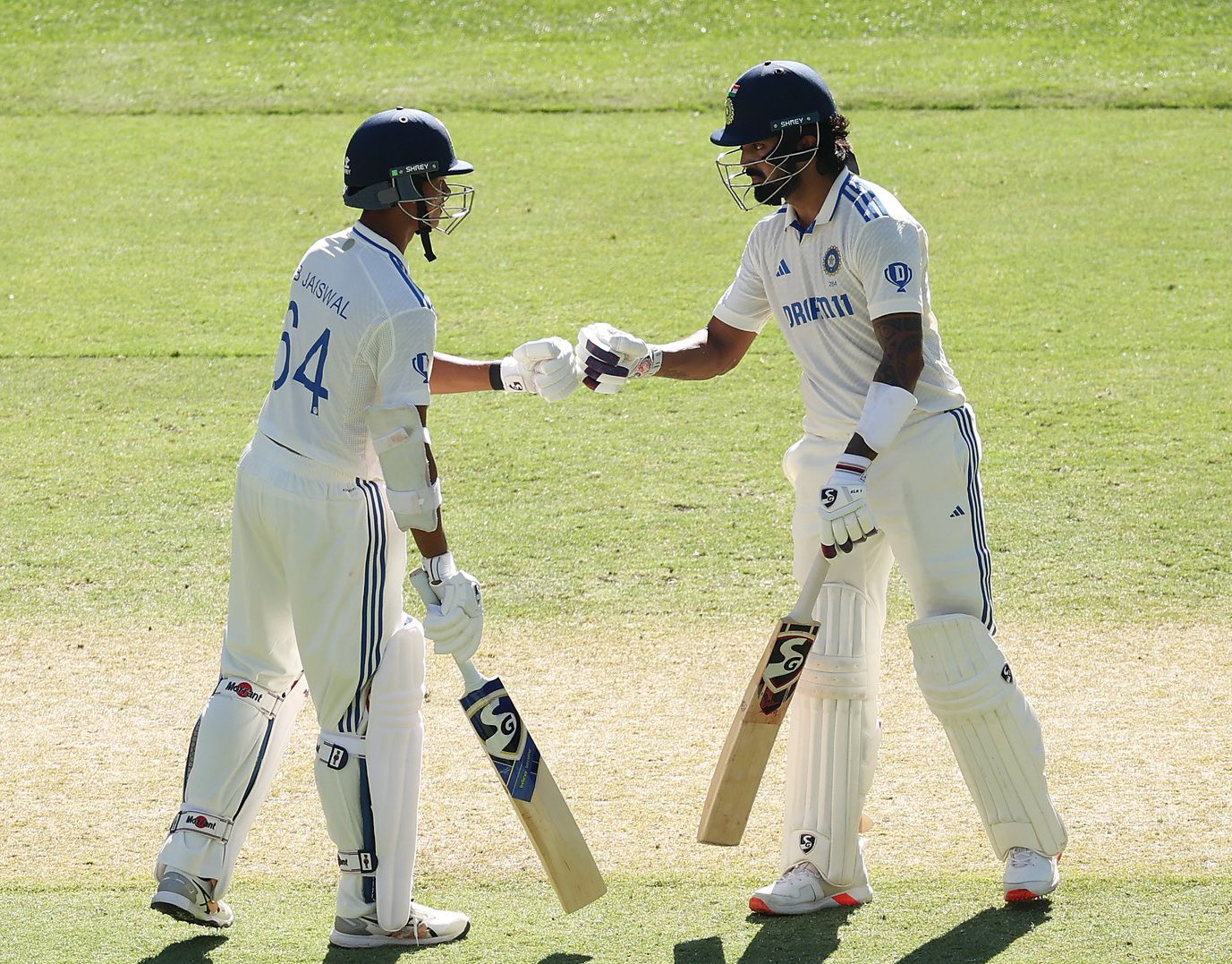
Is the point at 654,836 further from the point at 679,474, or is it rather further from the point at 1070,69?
the point at 1070,69

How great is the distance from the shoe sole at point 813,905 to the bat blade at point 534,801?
41 cm

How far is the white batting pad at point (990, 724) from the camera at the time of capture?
3.97 metres

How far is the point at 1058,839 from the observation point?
4016 millimetres

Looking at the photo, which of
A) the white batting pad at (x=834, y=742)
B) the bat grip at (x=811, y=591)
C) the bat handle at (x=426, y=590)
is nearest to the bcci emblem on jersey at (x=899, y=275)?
the bat grip at (x=811, y=591)

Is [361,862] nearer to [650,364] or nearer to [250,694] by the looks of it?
[250,694]

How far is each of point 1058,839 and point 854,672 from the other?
64 centimetres

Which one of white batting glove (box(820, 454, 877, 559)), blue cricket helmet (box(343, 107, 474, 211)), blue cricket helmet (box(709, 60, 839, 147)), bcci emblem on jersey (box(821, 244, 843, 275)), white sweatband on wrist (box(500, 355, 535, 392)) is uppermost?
blue cricket helmet (box(709, 60, 839, 147))

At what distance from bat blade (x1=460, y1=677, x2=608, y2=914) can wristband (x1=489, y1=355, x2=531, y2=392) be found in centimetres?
101

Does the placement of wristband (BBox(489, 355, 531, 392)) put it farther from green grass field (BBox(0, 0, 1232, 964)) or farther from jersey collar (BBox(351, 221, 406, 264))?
green grass field (BBox(0, 0, 1232, 964))

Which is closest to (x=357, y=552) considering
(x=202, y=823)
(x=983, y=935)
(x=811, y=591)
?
(x=202, y=823)

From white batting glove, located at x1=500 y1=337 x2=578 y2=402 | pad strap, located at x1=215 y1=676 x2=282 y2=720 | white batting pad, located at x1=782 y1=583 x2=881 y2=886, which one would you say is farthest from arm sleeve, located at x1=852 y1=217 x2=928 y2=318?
pad strap, located at x1=215 y1=676 x2=282 y2=720

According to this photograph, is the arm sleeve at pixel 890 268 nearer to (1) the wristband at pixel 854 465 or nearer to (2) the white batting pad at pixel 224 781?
(1) the wristband at pixel 854 465

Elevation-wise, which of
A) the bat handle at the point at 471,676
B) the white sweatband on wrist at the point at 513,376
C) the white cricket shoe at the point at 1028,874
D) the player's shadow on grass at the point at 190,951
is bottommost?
the player's shadow on grass at the point at 190,951

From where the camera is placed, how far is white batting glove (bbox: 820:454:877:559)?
385 centimetres
